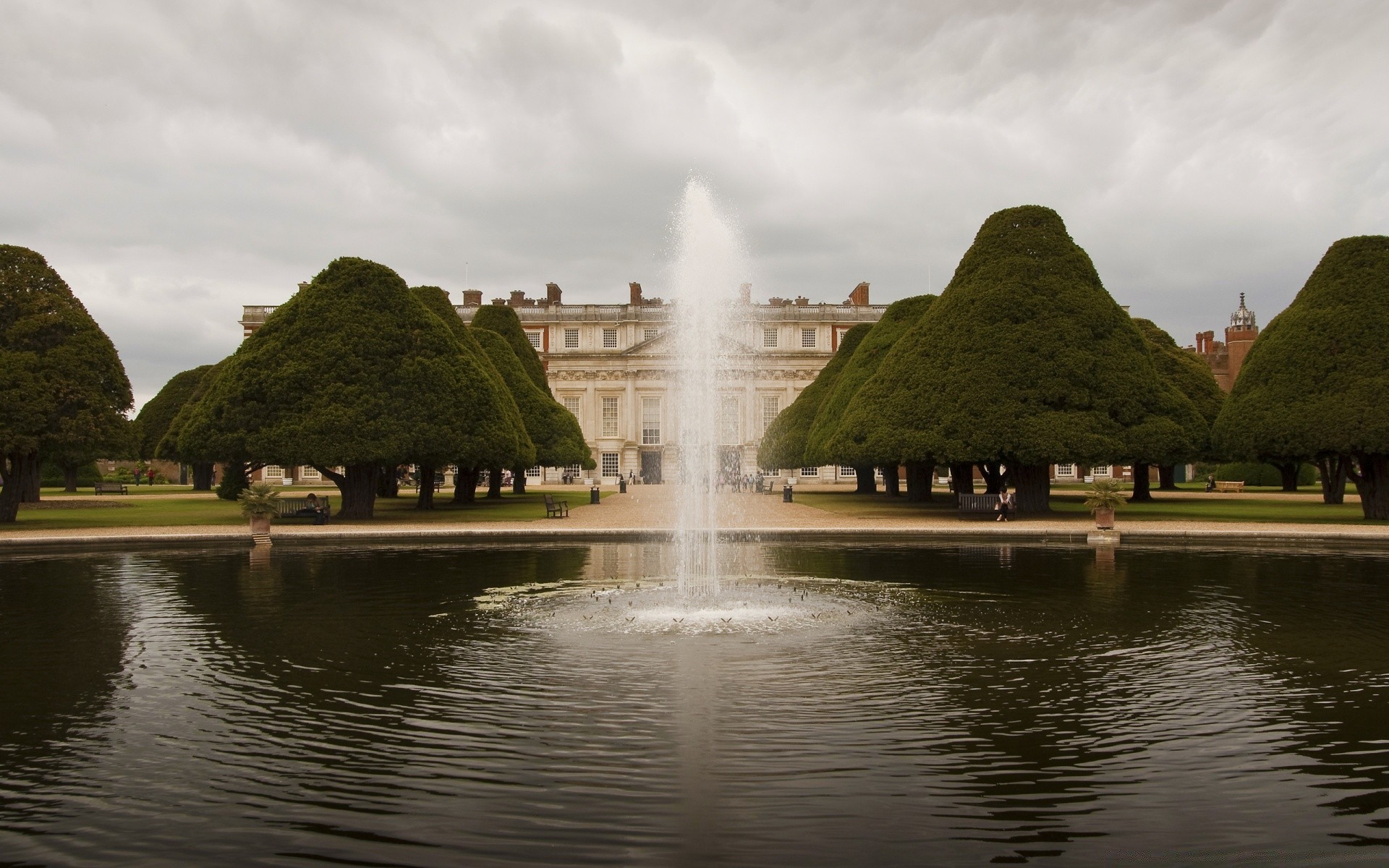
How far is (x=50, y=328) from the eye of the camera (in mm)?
28203

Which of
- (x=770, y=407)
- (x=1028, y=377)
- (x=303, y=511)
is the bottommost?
(x=303, y=511)

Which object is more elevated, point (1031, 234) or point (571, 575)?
point (1031, 234)

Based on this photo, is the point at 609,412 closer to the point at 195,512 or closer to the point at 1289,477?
the point at 1289,477

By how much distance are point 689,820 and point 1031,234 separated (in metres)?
27.8

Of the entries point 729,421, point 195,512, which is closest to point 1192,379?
point 195,512

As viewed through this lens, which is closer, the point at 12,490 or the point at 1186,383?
the point at 12,490

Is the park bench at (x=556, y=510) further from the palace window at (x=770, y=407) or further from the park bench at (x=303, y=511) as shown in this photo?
the palace window at (x=770, y=407)

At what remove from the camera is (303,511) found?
27062mm

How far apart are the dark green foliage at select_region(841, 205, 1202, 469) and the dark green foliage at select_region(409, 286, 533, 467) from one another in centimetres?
981

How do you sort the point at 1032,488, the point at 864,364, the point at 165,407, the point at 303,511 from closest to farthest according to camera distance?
the point at 303,511
the point at 1032,488
the point at 864,364
the point at 165,407

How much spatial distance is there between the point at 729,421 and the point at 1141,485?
44.5 m

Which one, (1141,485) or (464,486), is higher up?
(464,486)

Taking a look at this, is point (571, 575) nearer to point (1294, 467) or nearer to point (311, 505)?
point (311, 505)

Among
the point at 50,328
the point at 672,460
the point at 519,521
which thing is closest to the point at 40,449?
the point at 50,328
